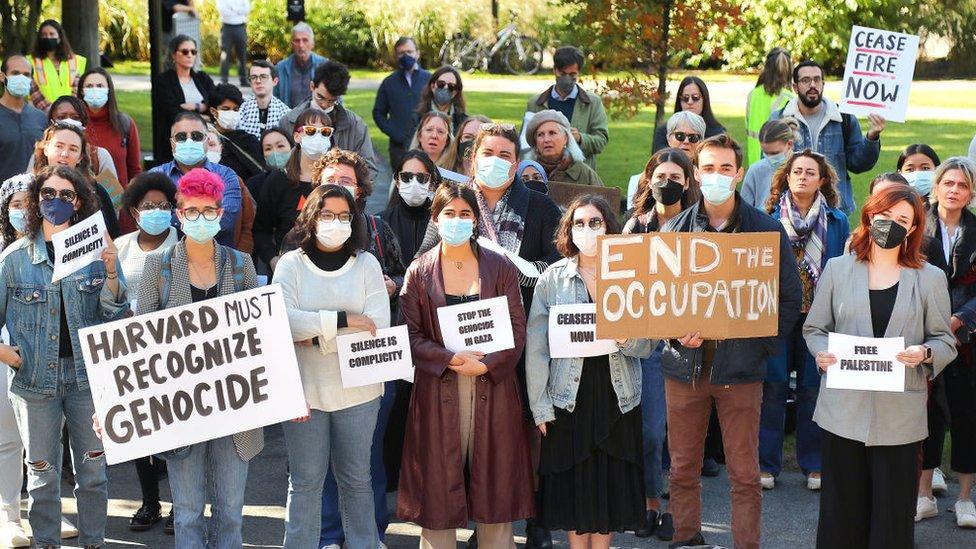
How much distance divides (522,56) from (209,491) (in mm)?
28269

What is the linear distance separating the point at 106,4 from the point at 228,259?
28510 mm

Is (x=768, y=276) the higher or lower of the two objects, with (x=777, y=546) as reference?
higher

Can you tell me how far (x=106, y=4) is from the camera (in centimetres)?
3312

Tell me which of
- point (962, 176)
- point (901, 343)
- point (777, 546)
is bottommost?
point (777, 546)

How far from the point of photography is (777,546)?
7492mm

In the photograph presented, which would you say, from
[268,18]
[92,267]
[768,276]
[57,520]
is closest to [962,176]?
[768,276]

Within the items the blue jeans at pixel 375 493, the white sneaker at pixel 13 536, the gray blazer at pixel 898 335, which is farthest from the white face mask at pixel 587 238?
the white sneaker at pixel 13 536

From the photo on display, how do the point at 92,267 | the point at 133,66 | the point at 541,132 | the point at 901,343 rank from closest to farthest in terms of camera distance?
the point at 901,343 < the point at 92,267 < the point at 541,132 < the point at 133,66

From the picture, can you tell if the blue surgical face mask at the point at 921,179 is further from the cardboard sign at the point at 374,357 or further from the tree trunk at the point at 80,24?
the tree trunk at the point at 80,24

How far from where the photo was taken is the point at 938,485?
326 inches

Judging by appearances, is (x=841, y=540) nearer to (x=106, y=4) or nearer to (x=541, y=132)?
(x=541, y=132)

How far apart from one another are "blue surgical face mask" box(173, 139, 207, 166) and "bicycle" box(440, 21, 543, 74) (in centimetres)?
2536

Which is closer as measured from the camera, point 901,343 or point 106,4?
point 901,343

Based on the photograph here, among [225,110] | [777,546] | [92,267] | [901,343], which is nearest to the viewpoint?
[901,343]
